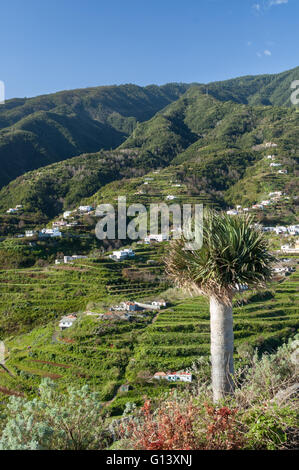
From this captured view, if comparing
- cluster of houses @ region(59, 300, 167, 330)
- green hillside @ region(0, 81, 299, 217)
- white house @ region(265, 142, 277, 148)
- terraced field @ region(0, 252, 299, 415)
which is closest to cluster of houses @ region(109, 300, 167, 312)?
cluster of houses @ region(59, 300, 167, 330)

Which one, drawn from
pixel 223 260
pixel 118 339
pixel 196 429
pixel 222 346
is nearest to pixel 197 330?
pixel 118 339

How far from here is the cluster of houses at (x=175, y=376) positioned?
18172mm

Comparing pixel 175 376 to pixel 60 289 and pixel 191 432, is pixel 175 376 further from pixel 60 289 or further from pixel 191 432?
pixel 60 289

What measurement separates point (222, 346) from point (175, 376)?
15.5 meters

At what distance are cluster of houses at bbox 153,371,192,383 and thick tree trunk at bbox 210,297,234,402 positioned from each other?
48.0 feet

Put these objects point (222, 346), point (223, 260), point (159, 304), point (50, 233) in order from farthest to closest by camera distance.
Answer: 1. point (50, 233)
2. point (159, 304)
3. point (223, 260)
4. point (222, 346)

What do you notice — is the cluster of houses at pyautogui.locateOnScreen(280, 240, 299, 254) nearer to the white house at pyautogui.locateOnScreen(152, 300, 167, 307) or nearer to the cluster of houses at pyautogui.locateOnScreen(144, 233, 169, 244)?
the cluster of houses at pyautogui.locateOnScreen(144, 233, 169, 244)

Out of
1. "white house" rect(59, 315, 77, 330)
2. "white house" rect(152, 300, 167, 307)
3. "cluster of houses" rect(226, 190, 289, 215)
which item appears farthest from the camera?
"cluster of houses" rect(226, 190, 289, 215)

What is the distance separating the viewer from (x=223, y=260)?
448 cm

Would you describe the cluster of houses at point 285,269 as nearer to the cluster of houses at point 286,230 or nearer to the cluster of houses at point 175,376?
the cluster of houses at point 286,230

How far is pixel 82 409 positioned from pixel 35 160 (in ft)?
410

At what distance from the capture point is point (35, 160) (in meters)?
119

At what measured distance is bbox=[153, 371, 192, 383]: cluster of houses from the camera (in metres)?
18.2

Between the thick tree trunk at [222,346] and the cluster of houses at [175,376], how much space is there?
14.6 metres
